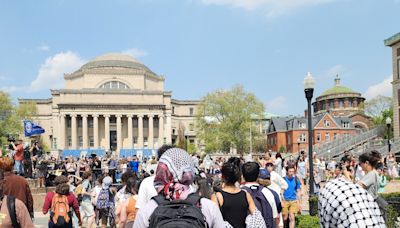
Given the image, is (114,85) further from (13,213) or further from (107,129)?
(13,213)

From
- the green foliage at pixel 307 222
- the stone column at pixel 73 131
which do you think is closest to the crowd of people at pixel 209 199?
the green foliage at pixel 307 222

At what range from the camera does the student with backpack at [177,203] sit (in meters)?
3.01

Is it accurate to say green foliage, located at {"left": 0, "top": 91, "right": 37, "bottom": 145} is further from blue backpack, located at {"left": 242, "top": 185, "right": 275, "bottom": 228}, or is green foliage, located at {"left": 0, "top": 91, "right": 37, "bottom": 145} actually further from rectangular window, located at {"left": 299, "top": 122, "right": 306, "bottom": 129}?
blue backpack, located at {"left": 242, "top": 185, "right": 275, "bottom": 228}

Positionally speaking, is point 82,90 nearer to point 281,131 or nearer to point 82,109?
point 82,109

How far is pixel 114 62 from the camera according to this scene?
354ft

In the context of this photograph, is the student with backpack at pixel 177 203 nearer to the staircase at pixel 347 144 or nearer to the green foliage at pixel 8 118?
the staircase at pixel 347 144

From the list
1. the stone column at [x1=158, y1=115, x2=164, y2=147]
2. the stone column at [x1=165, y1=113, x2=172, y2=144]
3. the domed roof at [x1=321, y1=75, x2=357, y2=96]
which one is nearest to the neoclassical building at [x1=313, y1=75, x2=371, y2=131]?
the domed roof at [x1=321, y1=75, x2=357, y2=96]

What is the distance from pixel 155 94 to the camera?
318 ft

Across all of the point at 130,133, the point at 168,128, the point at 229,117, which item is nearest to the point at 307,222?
the point at 229,117

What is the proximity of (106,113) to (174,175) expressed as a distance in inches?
3661

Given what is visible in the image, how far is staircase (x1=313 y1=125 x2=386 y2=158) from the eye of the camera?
57656mm

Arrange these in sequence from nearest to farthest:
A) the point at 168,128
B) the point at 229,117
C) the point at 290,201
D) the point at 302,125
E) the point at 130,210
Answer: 1. the point at 130,210
2. the point at 290,201
3. the point at 229,117
4. the point at 302,125
5. the point at 168,128

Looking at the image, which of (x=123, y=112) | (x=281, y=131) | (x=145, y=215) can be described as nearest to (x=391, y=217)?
(x=145, y=215)

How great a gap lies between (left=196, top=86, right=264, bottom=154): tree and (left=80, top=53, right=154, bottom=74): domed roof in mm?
40235
